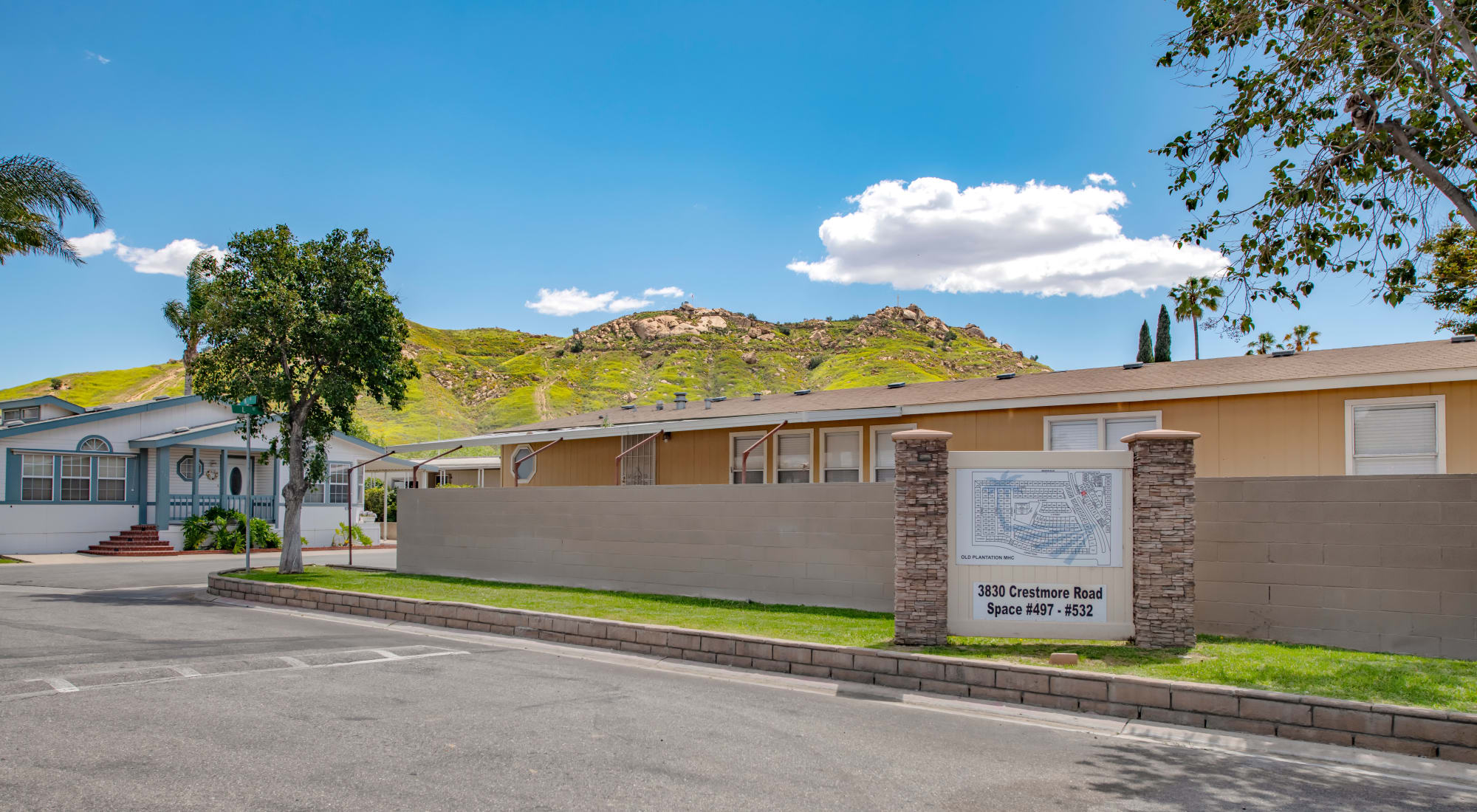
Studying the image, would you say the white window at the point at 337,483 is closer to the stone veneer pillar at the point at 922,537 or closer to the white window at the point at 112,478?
the white window at the point at 112,478

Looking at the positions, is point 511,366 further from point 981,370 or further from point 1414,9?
point 1414,9

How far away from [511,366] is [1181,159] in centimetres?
11213

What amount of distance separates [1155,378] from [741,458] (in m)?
7.46

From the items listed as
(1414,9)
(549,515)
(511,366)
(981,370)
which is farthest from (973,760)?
(511,366)

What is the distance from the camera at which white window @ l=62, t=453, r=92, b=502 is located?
28.6 metres

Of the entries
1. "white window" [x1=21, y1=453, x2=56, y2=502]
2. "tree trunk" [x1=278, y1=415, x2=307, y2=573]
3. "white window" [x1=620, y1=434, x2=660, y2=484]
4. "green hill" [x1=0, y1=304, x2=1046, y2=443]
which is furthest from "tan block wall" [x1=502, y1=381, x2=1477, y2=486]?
"green hill" [x1=0, y1=304, x2=1046, y2=443]

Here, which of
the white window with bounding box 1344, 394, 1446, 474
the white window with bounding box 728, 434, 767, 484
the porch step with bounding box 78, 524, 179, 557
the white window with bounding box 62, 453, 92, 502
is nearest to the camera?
the white window with bounding box 1344, 394, 1446, 474

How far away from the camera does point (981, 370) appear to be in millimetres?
102688

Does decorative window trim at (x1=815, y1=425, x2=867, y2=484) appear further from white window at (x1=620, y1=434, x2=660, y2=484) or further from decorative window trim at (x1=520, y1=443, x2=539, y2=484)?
decorative window trim at (x1=520, y1=443, x2=539, y2=484)

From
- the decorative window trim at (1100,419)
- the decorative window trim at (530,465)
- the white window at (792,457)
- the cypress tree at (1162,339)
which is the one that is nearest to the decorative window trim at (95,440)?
the decorative window trim at (530,465)

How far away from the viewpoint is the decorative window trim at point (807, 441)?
17266mm

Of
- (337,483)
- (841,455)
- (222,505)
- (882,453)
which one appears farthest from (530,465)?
(337,483)

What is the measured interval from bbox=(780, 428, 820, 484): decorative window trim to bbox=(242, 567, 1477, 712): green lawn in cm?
409

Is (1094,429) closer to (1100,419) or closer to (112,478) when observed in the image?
(1100,419)
